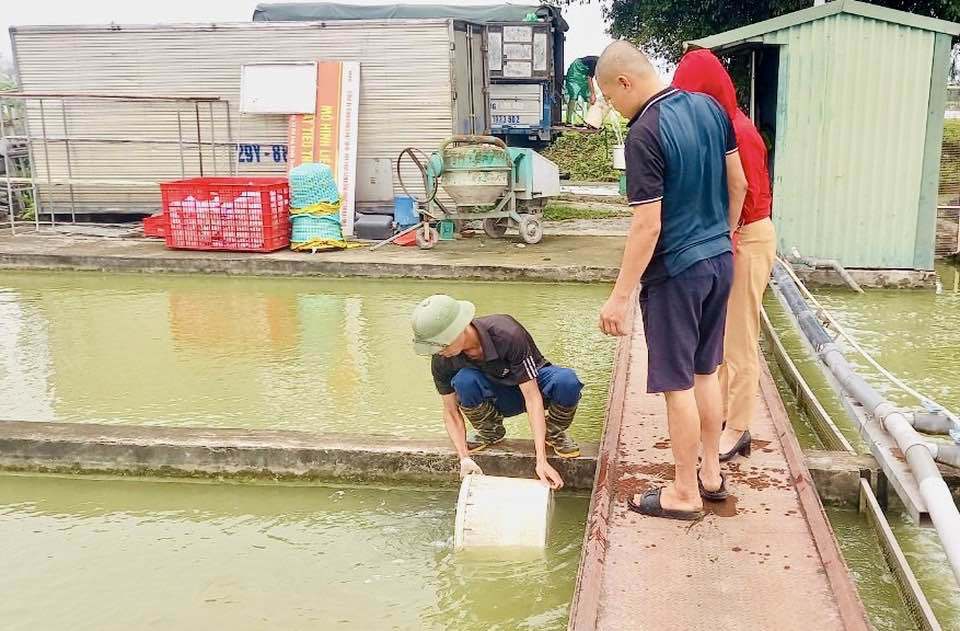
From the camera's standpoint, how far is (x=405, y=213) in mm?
11805

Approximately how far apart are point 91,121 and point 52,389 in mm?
7973

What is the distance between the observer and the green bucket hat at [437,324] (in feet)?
11.3

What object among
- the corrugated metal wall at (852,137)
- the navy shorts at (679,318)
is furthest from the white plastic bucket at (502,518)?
the corrugated metal wall at (852,137)

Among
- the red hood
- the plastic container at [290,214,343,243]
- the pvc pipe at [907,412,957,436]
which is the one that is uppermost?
the red hood

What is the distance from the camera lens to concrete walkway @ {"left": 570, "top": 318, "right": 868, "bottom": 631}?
2.78 meters

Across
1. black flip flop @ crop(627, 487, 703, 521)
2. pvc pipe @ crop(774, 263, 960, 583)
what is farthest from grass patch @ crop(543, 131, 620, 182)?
black flip flop @ crop(627, 487, 703, 521)

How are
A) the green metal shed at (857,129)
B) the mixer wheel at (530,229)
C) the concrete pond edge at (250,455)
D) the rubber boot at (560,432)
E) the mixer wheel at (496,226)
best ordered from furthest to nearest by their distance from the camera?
the mixer wheel at (496,226)
the mixer wheel at (530,229)
the green metal shed at (857,129)
the concrete pond edge at (250,455)
the rubber boot at (560,432)

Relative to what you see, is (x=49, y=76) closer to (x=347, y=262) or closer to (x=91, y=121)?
(x=91, y=121)

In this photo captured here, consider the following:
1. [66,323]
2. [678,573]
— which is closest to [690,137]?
[678,573]

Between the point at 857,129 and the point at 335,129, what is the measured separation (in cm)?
628

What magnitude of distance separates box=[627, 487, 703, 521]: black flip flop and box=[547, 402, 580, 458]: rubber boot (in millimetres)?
609

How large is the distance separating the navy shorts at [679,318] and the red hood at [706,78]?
2.56 ft

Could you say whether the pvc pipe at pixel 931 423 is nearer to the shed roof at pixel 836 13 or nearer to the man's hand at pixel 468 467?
the man's hand at pixel 468 467

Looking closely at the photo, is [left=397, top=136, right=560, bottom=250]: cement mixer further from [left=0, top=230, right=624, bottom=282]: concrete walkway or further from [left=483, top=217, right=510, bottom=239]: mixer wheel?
[left=0, top=230, right=624, bottom=282]: concrete walkway
